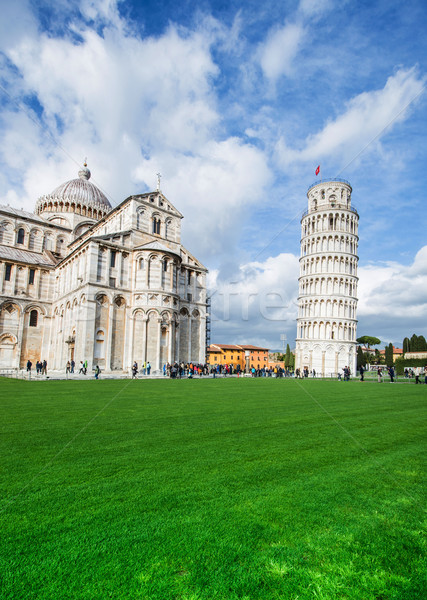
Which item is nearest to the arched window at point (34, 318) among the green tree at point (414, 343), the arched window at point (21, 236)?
the arched window at point (21, 236)

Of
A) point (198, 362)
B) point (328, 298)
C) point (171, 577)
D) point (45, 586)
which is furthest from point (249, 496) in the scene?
point (328, 298)

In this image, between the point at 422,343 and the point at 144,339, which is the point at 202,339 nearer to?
the point at 144,339

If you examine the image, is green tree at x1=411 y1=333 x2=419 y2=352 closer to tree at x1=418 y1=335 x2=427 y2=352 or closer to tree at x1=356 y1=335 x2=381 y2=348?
tree at x1=418 y1=335 x2=427 y2=352

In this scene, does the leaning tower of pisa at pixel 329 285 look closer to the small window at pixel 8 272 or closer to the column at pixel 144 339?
the column at pixel 144 339

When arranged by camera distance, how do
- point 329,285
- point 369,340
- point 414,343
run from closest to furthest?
point 329,285 < point 414,343 < point 369,340

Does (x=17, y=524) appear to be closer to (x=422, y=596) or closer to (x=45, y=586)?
(x=45, y=586)

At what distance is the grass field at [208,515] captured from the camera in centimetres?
271

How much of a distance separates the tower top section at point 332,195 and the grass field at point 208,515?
6224cm

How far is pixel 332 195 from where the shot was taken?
64.3 metres

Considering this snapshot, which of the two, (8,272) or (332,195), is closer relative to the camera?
(8,272)

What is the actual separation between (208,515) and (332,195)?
6772 cm

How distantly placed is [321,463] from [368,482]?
33.1 inches

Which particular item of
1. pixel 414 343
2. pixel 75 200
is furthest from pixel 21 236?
pixel 414 343

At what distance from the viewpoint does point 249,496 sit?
4.20 m
